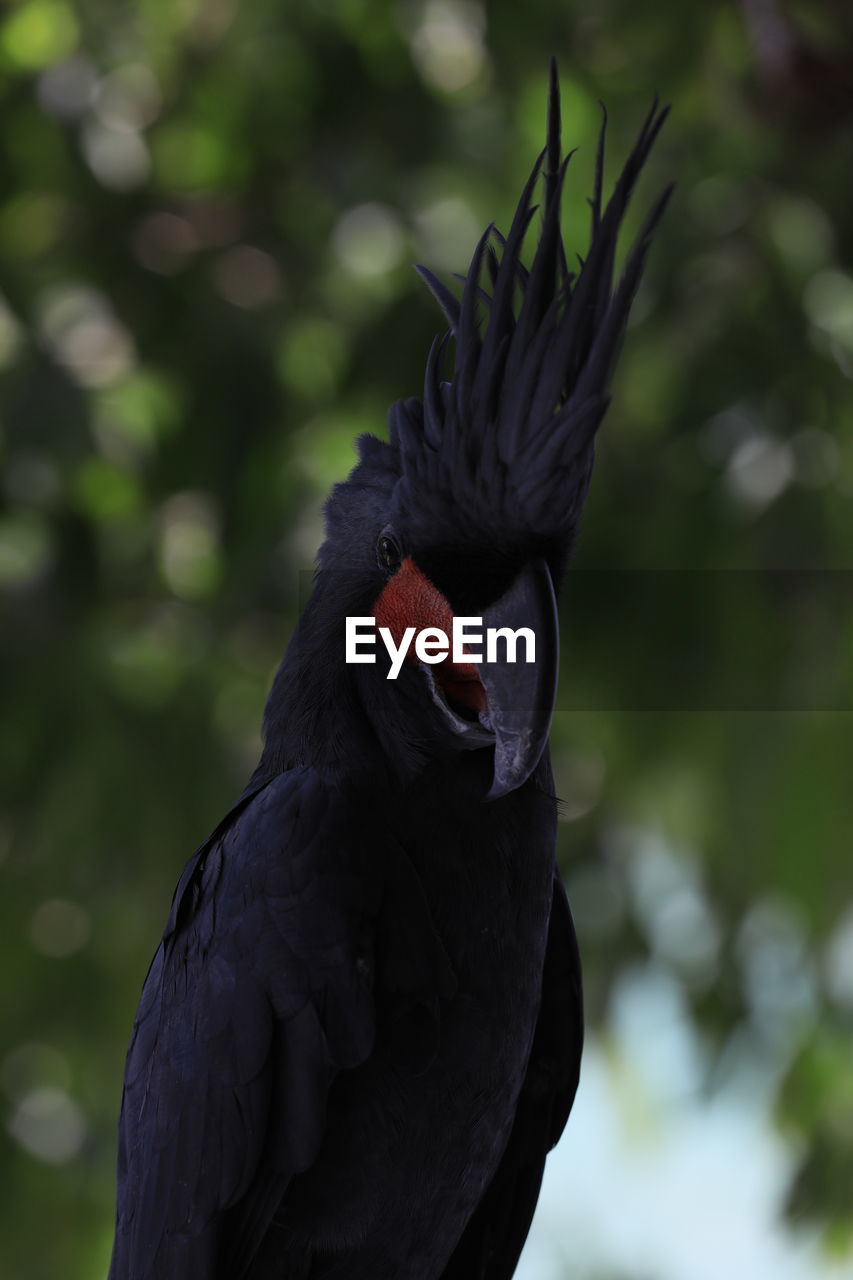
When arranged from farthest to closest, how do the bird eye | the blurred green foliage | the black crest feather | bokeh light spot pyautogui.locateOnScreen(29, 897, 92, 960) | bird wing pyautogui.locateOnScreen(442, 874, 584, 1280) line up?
bokeh light spot pyautogui.locateOnScreen(29, 897, 92, 960) → the blurred green foliage → bird wing pyautogui.locateOnScreen(442, 874, 584, 1280) → the bird eye → the black crest feather

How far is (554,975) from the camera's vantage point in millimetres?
1213

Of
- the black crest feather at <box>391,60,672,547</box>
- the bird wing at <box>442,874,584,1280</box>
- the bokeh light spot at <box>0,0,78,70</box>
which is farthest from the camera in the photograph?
the bokeh light spot at <box>0,0,78,70</box>

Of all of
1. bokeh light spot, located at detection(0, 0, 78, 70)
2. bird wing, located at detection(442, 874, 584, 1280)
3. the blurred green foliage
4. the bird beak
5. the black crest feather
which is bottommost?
bird wing, located at detection(442, 874, 584, 1280)

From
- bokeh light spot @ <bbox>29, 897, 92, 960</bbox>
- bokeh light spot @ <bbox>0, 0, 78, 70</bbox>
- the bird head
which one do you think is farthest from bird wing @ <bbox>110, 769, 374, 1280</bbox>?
bokeh light spot @ <bbox>0, 0, 78, 70</bbox>

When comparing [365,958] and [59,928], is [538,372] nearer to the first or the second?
[365,958]

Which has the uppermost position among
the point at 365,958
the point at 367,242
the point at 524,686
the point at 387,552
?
the point at 367,242

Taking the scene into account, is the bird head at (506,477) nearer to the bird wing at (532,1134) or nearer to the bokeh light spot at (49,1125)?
the bird wing at (532,1134)

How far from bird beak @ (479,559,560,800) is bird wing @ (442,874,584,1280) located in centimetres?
39

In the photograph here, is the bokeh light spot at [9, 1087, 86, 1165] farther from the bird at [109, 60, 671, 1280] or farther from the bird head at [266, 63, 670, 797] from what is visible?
the bird head at [266, 63, 670, 797]

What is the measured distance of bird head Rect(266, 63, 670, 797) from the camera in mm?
843

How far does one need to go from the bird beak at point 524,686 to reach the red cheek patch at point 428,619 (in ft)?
0.16

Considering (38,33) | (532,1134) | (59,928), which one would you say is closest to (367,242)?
(38,33)

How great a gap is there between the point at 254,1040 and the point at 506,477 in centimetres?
49

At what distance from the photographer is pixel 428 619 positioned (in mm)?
933
